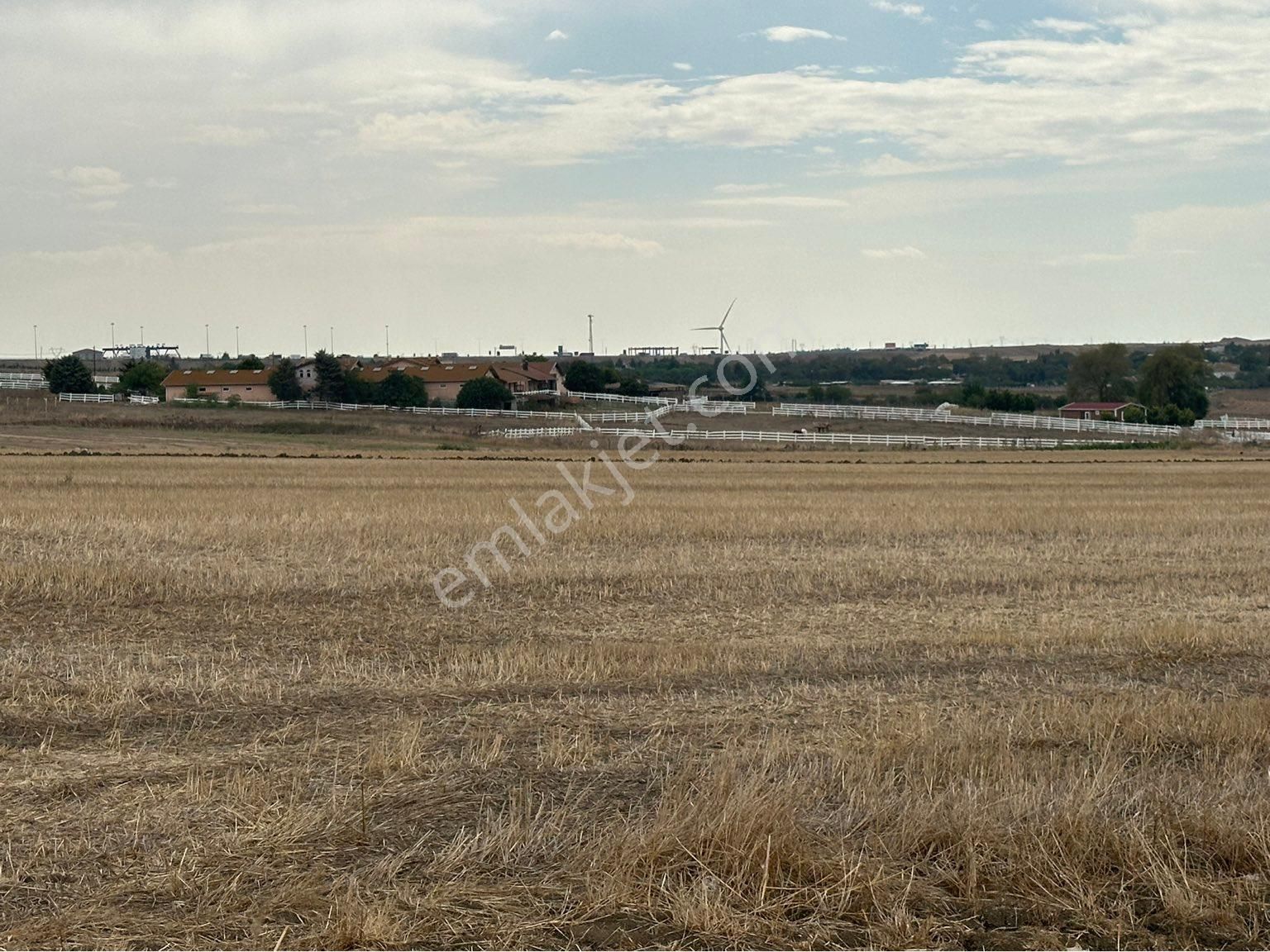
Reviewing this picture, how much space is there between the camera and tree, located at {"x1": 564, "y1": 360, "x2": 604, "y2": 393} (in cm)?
13262

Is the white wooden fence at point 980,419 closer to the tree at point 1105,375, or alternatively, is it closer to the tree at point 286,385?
the tree at point 286,385

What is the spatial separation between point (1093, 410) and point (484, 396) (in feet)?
223

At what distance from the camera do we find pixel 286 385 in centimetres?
12488

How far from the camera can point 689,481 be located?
43938mm

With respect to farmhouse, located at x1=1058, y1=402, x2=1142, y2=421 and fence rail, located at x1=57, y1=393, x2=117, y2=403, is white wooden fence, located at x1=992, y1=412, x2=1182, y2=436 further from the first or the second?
fence rail, located at x1=57, y1=393, x2=117, y2=403

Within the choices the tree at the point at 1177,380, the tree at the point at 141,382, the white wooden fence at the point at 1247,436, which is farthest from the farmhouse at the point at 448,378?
the tree at the point at 1177,380

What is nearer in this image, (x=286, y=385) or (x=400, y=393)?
(x=400, y=393)

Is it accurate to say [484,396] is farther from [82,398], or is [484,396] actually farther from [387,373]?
[82,398]

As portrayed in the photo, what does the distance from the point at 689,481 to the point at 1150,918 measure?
123ft

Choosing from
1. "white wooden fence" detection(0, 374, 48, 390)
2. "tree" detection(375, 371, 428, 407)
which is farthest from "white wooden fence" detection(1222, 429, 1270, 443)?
"white wooden fence" detection(0, 374, 48, 390)

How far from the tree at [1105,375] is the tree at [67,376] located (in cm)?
11707

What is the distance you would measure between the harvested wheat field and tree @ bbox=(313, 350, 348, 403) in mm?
96026

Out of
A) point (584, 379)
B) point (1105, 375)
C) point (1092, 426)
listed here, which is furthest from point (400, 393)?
point (1105, 375)

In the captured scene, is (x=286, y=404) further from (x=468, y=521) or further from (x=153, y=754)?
(x=153, y=754)
